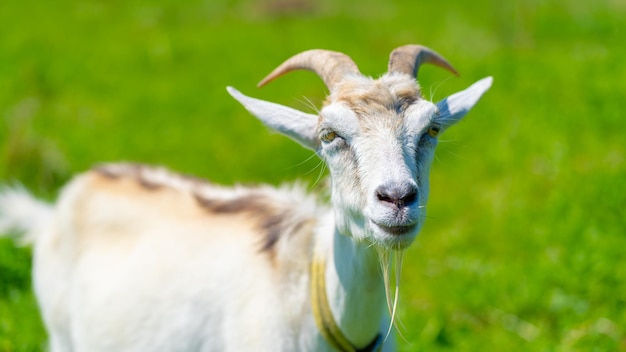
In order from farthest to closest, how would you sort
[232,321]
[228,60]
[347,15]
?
[347,15], [228,60], [232,321]

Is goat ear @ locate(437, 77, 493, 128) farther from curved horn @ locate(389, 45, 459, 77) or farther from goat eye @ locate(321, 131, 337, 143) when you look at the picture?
goat eye @ locate(321, 131, 337, 143)

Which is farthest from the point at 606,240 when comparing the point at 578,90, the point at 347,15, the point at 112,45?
the point at 347,15

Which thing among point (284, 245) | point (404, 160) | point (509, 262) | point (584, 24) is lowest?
point (509, 262)

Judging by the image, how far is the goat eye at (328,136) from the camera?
3.54m

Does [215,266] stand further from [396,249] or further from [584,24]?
[584,24]

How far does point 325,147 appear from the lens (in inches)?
141

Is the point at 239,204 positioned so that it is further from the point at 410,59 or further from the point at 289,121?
the point at 410,59

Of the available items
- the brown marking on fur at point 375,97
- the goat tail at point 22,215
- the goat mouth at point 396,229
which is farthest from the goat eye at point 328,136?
the goat tail at point 22,215

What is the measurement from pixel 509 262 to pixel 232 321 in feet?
9.46

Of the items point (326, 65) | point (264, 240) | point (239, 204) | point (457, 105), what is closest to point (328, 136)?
point (326, 65)

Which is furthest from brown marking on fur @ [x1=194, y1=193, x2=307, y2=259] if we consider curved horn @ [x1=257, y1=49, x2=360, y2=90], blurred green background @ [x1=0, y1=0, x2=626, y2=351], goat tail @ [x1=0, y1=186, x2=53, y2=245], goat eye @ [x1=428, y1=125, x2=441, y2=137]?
goat tail @ [x1=0, y1=186, x2=53, y2=245]

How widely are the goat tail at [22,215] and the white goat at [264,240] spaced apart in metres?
0.30

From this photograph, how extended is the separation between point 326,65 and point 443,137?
4.21 m

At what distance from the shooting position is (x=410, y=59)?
3807 millimetres
